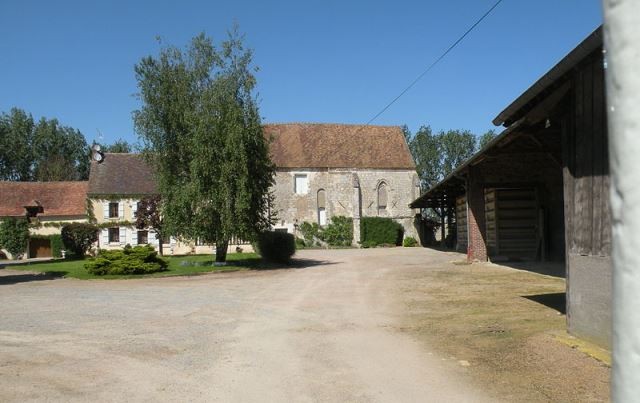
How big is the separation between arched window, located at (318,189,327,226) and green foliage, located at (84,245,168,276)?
30751 millimetres

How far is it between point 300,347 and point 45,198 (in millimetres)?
50977

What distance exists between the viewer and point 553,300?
1202 centimetres

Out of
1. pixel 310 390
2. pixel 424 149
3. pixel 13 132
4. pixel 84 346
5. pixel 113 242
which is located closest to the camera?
pixel 310 390

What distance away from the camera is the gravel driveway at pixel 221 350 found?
5.94 metres

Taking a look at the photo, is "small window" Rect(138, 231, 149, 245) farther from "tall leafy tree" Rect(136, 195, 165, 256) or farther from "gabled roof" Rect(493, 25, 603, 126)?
"gabled roof" Rect(493, 25, 603, 126)

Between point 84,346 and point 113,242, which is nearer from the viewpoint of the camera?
point 84,346

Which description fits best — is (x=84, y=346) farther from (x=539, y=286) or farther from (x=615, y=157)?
(x=539, y=286)

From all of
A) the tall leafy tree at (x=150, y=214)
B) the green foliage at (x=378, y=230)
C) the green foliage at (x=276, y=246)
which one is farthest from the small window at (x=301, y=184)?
the green foliage at (x=276, y=246)

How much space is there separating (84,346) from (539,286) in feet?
36.2

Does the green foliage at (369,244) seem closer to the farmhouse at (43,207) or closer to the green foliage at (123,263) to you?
the farmhouse at (43,207)

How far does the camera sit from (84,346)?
8531mm

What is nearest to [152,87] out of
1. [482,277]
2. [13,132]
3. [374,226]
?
[482,277]

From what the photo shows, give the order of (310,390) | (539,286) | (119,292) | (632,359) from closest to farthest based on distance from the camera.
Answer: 1. (632,359)
2. (310,390)
3. (539,286)
4. (119,292)

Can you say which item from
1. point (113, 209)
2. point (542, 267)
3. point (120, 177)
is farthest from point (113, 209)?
point (542, 267)
